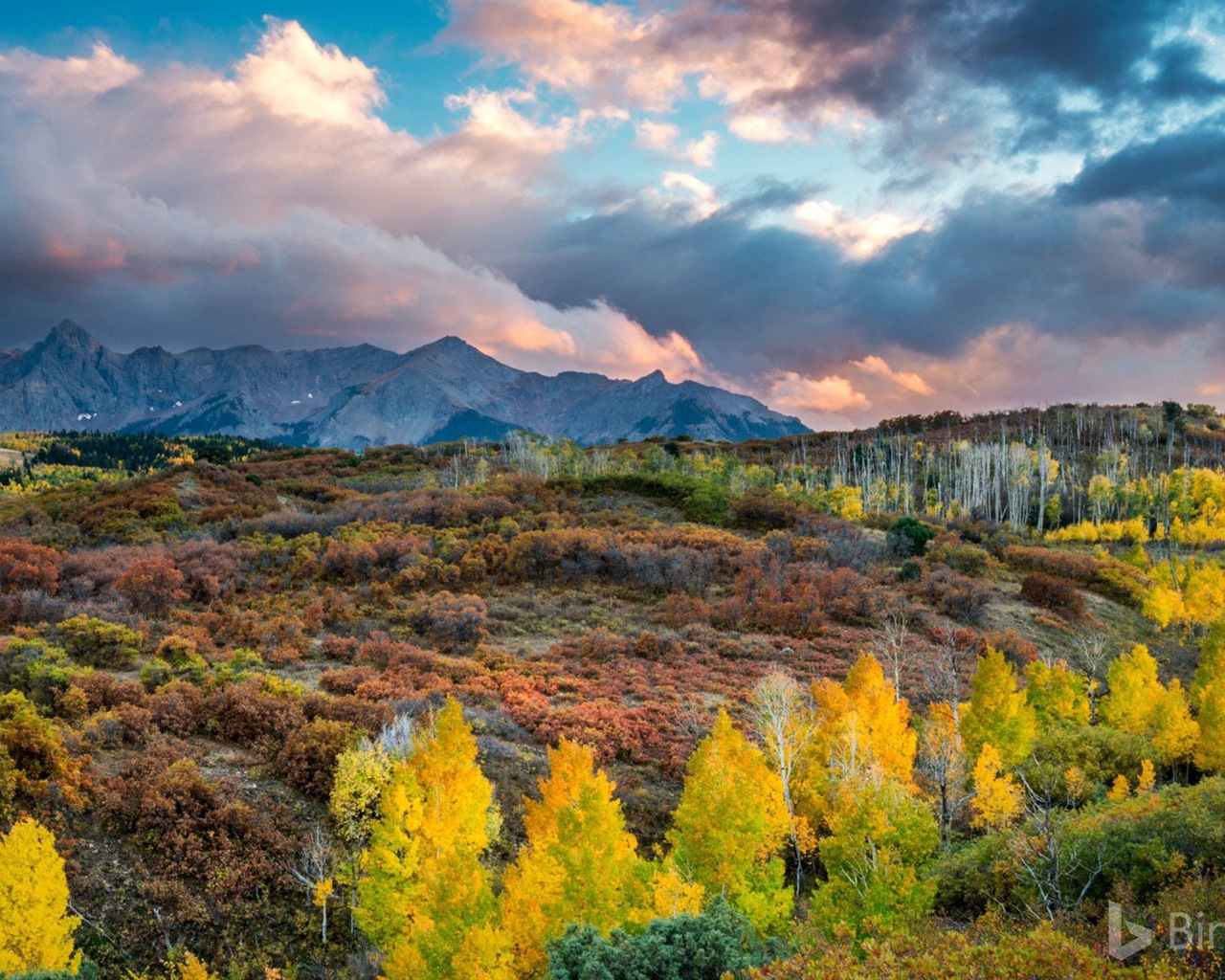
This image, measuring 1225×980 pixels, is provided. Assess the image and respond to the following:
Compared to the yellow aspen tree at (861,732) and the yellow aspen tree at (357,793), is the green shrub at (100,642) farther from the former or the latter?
the yellow aspen tree at (861,732)

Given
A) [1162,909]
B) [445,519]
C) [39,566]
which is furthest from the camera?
[445,519]

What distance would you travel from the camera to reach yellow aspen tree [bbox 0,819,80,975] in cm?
1218

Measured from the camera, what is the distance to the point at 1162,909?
12.6m

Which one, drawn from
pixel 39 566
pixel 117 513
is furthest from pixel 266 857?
pixel 117 513

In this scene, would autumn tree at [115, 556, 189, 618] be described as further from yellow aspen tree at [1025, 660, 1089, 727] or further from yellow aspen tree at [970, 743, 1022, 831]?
yellow aspen tree at [1025, 660, 1089, 727]

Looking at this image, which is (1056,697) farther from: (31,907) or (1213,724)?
(31,907)

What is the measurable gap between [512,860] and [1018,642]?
111ft

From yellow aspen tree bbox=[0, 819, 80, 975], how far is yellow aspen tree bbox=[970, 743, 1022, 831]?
23.5 meters

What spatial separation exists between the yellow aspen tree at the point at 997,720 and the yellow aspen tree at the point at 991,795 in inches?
59.6

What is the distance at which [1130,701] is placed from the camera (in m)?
30.5

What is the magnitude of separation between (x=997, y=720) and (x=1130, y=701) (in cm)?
927

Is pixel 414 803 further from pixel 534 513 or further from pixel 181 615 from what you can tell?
pixel 534 513

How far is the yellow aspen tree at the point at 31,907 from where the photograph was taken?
40.0 ft

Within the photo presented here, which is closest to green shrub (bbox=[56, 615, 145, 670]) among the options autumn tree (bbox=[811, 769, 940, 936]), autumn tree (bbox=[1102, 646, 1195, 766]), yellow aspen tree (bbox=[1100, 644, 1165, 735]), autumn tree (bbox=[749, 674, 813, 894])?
autumn tree (bbox=[749, 674, 813, 894])
